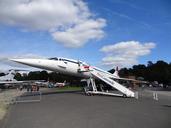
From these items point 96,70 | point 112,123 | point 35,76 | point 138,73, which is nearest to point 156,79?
point 138,73

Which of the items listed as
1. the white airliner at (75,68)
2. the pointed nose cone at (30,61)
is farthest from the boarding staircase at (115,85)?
the pointed nose cone at (30,61)

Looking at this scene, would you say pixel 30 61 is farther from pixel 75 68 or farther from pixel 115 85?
pixel 115 85

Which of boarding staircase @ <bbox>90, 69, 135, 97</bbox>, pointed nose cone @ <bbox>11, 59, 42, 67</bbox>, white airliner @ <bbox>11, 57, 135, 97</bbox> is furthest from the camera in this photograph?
boarding staircase @ <bbox>90, 69, 135, 97</bbox>

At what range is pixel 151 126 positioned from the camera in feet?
34.1

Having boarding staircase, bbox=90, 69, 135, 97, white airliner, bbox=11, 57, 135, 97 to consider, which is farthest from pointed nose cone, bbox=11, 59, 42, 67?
boarding staircase, bbox=90, 69, 135, 97

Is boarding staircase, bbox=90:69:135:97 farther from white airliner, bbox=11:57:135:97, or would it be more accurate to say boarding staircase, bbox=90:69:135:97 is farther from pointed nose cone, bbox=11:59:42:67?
pointed nose cone, bbox=11:59:42:67

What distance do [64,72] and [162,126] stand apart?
844 inches

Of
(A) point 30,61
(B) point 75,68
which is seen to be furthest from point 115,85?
(A) point 30,61

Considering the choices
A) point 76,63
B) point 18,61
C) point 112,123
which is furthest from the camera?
point 76,63

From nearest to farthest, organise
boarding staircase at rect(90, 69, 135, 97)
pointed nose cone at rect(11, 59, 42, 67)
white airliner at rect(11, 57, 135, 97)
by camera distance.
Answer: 1. pointed nose cone at rect(11, 59, 42, 67)
2. white airliner at rect(11, 57, 135, 97)
3. boarding staircase at rect(90, 69, 135, 97)

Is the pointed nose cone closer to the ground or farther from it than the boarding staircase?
farther from it

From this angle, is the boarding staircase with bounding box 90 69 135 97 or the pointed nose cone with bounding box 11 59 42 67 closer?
the pointed nose cone with bounding box 11 59 42 67

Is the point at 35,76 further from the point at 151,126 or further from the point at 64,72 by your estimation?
the point at 151,126

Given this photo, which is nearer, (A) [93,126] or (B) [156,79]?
(A) [93,126]
